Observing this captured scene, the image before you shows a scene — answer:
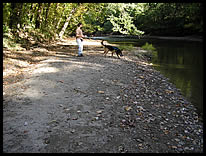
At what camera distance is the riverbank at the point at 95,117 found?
14.5 ft

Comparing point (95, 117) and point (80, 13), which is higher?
point (80, 13)

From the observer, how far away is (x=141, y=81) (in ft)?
31.8

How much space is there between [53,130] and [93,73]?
5350 mm

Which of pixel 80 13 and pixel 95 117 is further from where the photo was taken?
pixel 80 13

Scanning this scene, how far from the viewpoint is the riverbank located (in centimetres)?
441

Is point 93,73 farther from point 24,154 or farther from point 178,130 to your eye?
point 24,154

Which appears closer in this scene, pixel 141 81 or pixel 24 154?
pixel 24 154

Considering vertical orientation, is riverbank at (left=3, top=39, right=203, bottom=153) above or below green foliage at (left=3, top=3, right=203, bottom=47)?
below

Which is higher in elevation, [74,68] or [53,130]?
[74,68]

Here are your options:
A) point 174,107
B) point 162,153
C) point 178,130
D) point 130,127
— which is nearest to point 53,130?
point 130,127

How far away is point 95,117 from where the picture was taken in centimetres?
559

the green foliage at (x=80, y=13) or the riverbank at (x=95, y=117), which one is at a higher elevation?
the green foliage at (x=80, y=13)

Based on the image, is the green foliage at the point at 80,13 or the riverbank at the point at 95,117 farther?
the green foliage at the point at 80,13

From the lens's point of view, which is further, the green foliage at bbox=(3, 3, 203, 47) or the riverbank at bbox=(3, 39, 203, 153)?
the green foliage at bbox=(3, 3, 203, 47)
